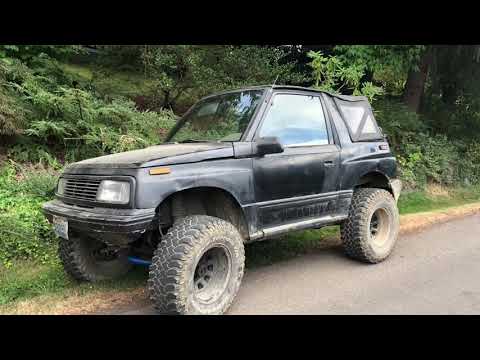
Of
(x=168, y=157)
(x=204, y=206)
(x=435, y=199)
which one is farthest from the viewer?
(x=435, y=199)

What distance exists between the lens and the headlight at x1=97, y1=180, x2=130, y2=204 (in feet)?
10.3

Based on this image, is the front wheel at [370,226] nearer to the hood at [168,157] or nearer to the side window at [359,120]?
the side window at [359,120]

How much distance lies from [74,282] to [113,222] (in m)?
1.40

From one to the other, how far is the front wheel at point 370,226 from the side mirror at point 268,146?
5.17ft

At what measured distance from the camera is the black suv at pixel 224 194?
10.4 feet

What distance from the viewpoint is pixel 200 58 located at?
9.69 meters

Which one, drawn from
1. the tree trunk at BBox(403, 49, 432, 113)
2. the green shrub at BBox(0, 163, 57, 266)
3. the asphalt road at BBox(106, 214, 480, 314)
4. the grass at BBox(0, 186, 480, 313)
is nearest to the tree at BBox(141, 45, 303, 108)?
the tree trunk at BBox(403, 49, 432, 113)

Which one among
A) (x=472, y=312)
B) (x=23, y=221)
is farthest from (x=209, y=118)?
(x=472, y=312)

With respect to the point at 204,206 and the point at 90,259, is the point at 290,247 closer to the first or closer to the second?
the point at 204,206

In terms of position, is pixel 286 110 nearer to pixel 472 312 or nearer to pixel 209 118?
pixel 209 118

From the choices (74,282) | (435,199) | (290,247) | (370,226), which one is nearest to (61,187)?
(74,282)

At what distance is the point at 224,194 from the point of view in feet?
12.2

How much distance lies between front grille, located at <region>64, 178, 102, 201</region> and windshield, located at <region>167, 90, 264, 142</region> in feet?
3.96

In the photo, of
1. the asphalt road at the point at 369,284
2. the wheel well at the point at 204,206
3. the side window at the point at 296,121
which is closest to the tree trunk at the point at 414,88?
the asphalt road at the point at 369,284
